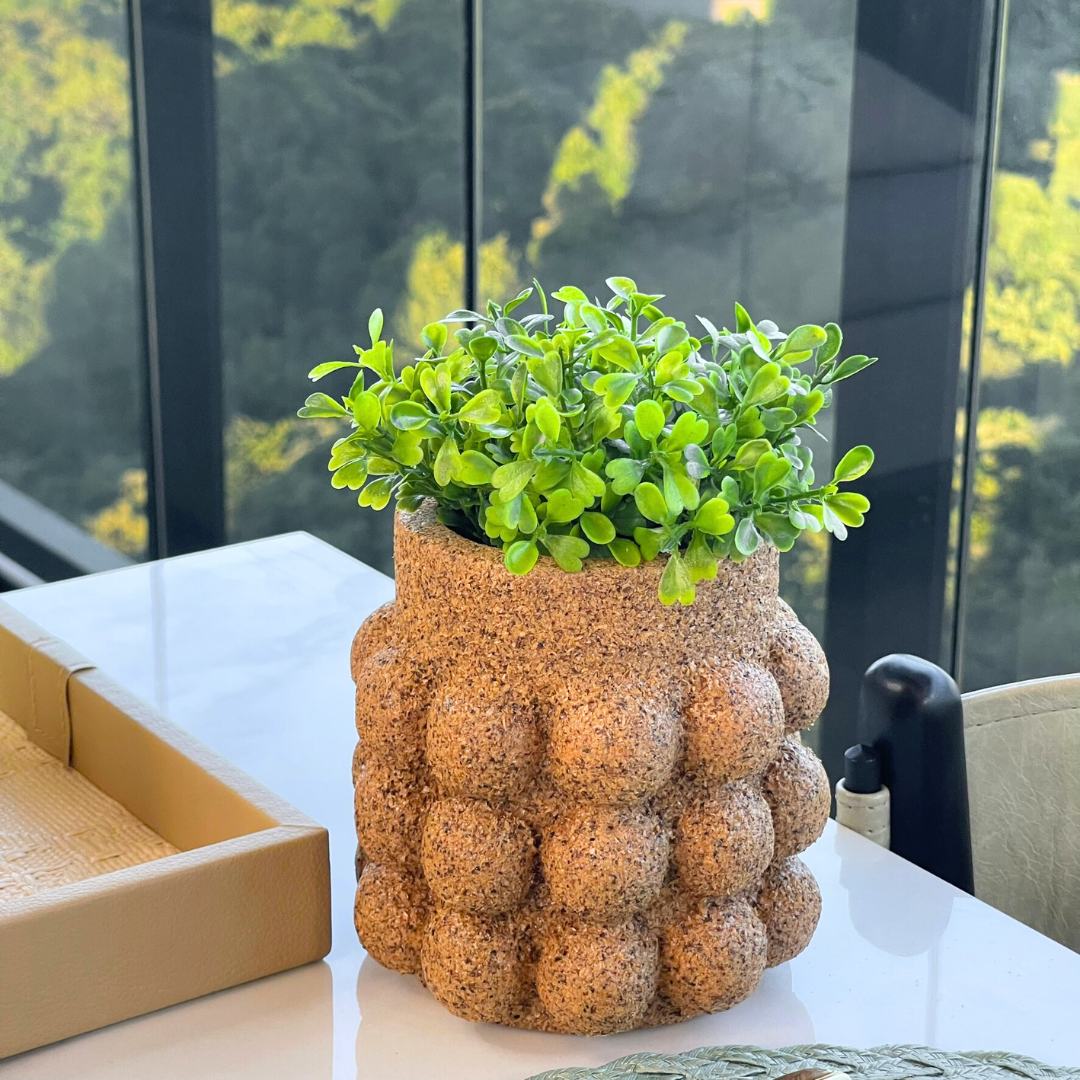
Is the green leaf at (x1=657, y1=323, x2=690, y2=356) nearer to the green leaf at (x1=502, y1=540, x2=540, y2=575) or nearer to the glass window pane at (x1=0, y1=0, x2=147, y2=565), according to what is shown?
the green leaf at (x1=502, y1=540, x2=540, y2=575)

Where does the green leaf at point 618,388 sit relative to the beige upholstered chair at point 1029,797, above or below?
above

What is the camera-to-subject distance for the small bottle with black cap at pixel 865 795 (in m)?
0.83

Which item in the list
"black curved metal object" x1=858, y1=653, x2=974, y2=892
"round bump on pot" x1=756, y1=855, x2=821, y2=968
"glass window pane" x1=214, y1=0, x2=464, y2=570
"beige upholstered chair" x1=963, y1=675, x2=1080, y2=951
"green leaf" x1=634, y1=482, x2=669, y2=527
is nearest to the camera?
"green leaf" x1=634, y1=482, x2=669, y2=527

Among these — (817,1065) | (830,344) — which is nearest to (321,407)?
(830,344)

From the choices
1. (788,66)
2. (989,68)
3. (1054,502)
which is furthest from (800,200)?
(1054,502)

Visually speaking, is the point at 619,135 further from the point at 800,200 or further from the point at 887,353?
the point at 887,353

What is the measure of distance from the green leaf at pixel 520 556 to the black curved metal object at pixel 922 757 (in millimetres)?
313

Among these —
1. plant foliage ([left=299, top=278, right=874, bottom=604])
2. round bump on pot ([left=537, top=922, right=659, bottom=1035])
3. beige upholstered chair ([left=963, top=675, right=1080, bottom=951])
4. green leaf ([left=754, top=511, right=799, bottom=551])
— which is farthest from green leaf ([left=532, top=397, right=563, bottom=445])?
beige upholstered chair ([left=963, top=675, right=1080, bottom=951])

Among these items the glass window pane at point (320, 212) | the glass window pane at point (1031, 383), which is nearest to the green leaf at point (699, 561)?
the glass window pane at point (1031, 383)

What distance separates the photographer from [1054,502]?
62.4 inches

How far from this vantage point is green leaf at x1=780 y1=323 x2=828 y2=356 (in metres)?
0.62

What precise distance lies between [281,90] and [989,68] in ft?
4.23

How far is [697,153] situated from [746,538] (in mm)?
1322

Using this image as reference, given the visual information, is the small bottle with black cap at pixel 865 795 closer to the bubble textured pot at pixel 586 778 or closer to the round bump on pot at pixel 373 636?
the bubble textured pot at pixel 586 778
